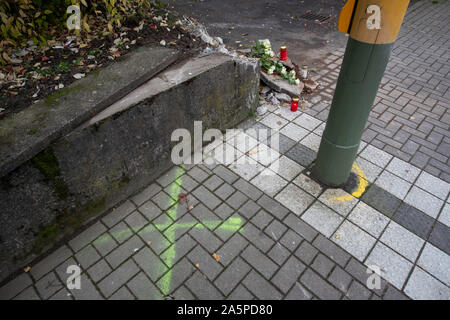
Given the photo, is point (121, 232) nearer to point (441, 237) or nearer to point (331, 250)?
point (331, 250)

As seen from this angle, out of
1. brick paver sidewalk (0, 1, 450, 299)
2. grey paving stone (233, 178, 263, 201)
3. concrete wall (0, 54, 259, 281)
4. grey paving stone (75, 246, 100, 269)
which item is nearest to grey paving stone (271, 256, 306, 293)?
brick paver sidewalk (0, 1, 450, 299)

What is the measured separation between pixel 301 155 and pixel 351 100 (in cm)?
140

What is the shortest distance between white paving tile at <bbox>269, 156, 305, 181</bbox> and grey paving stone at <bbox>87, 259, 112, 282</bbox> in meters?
2.46

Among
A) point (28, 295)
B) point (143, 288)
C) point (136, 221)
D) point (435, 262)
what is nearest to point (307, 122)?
point (435, 262)

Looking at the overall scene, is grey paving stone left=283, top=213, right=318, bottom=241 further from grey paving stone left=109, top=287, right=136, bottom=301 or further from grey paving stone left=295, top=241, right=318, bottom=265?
grey paving stone left=109, top=287, right=136, bottom=301

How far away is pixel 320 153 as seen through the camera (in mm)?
3850

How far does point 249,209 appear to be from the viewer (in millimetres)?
3744

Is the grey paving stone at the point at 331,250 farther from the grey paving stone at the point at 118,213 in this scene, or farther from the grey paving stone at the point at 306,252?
the grey paving stone at the point at 118,213

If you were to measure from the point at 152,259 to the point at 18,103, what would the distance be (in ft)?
7.68

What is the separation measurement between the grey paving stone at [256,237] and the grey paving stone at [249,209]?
5.5 inches

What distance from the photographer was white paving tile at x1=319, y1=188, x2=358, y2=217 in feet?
12.3

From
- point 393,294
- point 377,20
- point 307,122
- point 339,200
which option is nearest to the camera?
point 377,20
